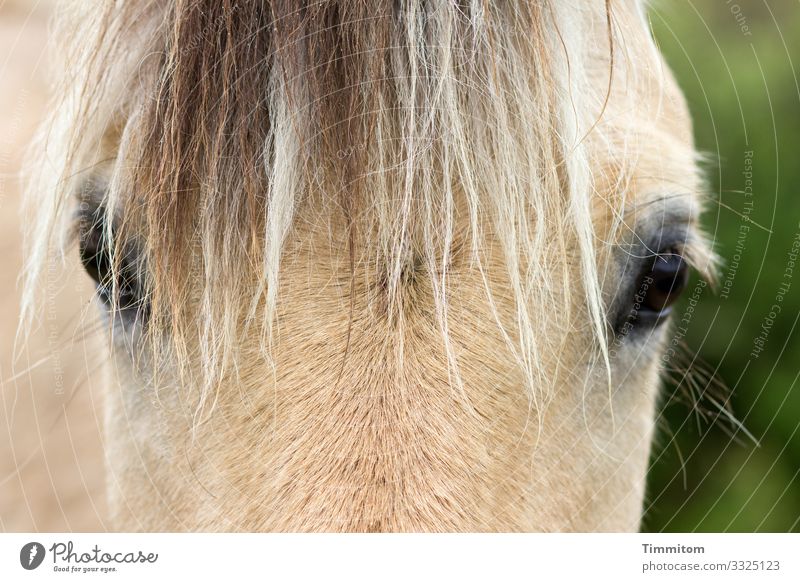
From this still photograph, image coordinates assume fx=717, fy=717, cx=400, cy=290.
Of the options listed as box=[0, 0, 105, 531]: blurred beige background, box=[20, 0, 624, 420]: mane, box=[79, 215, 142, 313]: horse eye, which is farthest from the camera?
box=[0, 0, 105, 531]: blurred beige background

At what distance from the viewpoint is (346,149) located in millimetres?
565

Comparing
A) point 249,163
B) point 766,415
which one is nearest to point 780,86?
point 766,415

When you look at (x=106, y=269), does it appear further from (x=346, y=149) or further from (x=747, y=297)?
(x=747, y=297)

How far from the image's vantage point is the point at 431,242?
0.58 metres

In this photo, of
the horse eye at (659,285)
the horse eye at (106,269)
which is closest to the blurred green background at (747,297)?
the horse eye at (659,285)

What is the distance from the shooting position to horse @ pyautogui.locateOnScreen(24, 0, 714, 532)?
553 mm

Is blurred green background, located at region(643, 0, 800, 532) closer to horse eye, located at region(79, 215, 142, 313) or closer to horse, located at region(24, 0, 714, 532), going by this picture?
horse, located at region(24, 0, 714, 532)

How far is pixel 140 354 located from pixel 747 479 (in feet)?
4.30
